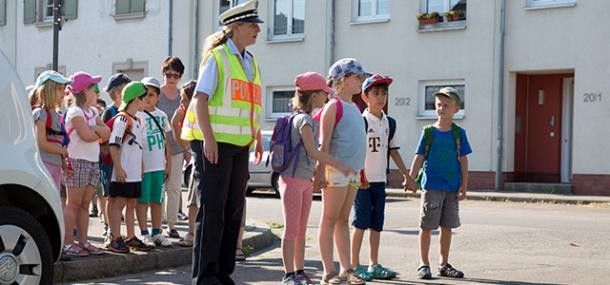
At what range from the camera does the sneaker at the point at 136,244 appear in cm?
888

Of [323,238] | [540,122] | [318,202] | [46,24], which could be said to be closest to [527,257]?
[323,238]

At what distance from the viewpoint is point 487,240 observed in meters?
11.3

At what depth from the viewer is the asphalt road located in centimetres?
820

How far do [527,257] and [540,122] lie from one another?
613 inches

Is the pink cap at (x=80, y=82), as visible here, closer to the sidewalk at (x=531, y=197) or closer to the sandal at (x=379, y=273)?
the sandal at (x=379, y=273)

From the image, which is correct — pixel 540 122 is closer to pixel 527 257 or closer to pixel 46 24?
pixel 527 257

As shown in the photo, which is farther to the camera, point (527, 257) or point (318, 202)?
point (318, 202)

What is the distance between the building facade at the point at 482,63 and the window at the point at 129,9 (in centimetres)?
173

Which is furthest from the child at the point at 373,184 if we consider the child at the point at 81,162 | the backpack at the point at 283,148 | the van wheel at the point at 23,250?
the van wheel at the point at 23,250

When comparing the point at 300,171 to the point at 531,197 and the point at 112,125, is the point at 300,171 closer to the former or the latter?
the point at 112,125

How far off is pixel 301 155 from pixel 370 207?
3.81 feet

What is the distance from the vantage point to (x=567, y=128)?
24.3 m

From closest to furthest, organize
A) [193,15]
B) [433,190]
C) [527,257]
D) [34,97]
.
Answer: [34,97] < [433,190] < [527,257] < [193,15]

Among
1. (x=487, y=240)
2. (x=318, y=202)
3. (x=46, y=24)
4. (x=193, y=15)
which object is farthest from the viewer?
(x=46, y=24)
